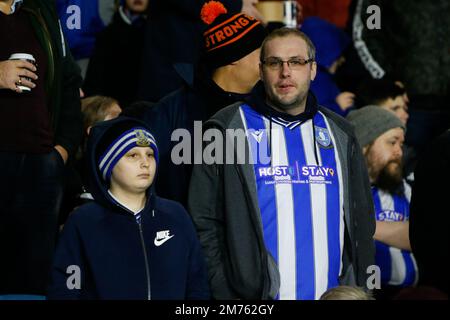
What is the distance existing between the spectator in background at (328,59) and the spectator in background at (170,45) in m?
1.24

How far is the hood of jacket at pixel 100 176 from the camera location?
19.7ft

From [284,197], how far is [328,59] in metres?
3.62

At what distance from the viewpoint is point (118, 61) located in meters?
8.98

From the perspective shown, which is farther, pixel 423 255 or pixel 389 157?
pixel 389 157

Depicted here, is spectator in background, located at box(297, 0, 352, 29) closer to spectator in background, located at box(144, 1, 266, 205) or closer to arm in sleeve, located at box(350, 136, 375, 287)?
spectator in background, located at box(144, 1, 266, 205)

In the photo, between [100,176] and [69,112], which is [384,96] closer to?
[69,112]

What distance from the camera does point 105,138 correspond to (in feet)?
20.4

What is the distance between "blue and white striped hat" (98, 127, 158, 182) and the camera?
6133mm

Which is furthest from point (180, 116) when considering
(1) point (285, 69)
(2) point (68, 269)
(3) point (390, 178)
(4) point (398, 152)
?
(4) point (398, 152)

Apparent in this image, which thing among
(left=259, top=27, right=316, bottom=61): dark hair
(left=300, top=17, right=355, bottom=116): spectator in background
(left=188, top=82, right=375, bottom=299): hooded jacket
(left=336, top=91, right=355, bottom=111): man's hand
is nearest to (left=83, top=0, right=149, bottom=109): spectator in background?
(left=300, top=17, right=355, bottom=116): spectator in background

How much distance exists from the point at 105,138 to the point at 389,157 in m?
2.76

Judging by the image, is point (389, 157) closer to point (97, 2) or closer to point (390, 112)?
point (390, 112)
